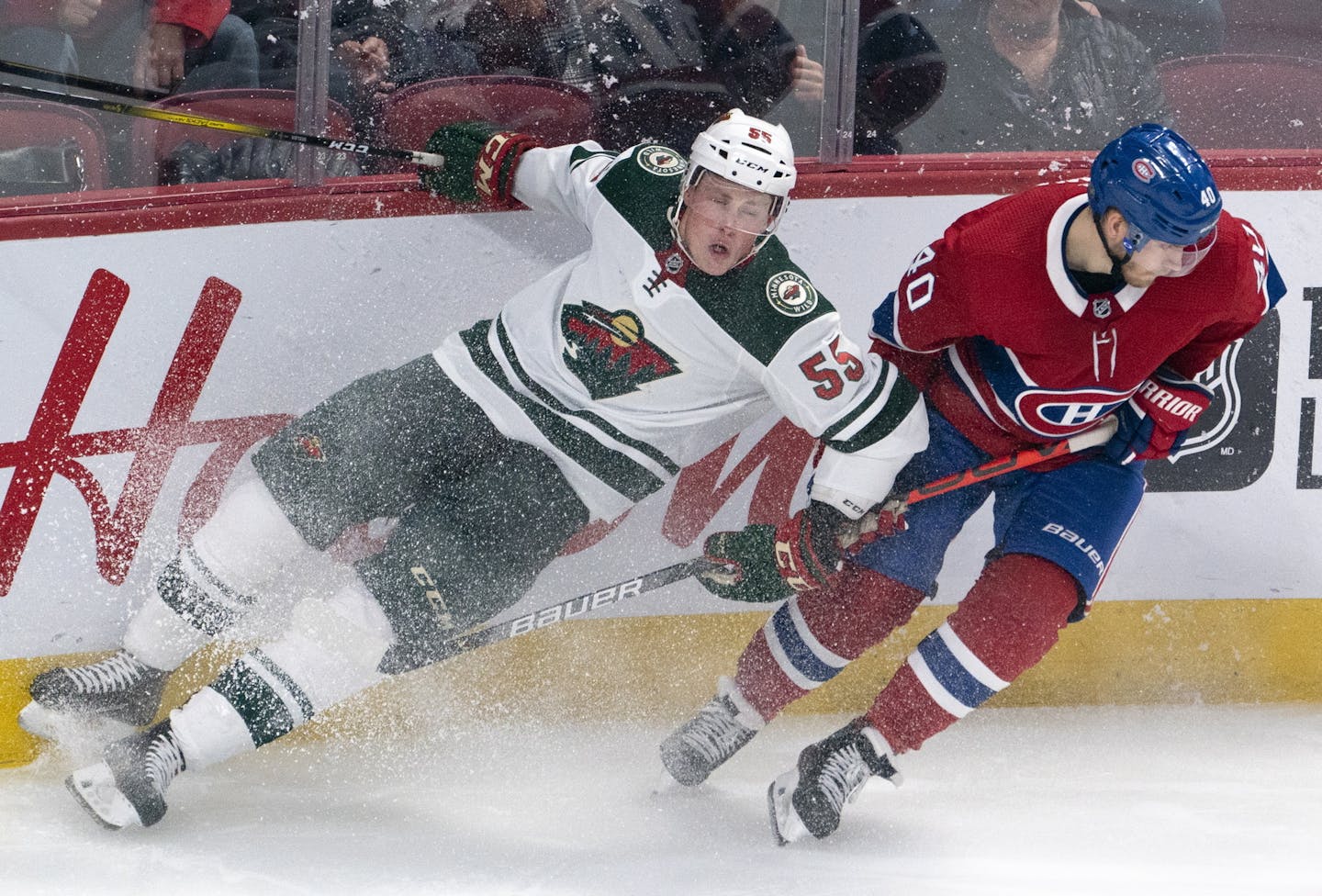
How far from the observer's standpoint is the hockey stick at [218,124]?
8.29ft

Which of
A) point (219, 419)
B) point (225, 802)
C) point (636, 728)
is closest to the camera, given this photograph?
point (225, 802)

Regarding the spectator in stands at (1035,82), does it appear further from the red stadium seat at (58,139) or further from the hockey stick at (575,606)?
the red stadium seat at (58,139)

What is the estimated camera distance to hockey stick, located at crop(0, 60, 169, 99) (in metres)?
2.49

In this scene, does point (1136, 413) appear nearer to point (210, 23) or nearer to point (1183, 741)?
point (1183, 741)

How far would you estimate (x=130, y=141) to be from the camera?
2.64 metres

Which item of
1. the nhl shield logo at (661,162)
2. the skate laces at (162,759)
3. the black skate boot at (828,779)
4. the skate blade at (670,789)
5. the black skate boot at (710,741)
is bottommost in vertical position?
the skate blade at (670,789)

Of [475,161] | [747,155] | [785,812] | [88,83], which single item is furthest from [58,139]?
[785,812]

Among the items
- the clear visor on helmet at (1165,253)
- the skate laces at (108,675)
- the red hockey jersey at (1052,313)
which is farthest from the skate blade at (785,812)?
the skate laces at (108,675)

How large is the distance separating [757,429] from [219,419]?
103 cm

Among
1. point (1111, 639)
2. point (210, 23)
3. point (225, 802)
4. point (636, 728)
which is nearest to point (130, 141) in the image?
point (210, 23)

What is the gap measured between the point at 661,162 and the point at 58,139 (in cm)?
111

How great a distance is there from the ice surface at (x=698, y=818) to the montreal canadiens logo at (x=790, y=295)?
0.91 metres

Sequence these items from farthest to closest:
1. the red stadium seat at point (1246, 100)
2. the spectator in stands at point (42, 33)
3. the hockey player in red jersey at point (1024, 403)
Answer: the red stadium seat at point (1246, 100)
the spectator in stands at point (42, 33)
the hockey player in red jersey at point (1024, 403)

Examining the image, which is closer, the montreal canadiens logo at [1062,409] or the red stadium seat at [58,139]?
the montreal canadiens logo at [1062,409]
